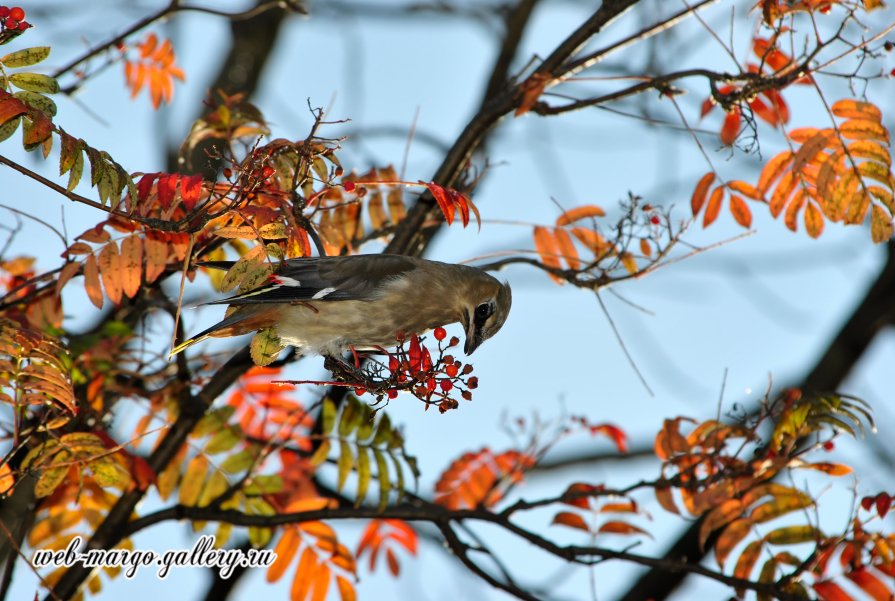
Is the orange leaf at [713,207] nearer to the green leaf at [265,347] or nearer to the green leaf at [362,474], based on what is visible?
the green leaf at [362,474]

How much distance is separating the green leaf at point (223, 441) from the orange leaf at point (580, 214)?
68.1 inches

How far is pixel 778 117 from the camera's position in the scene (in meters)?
3.82

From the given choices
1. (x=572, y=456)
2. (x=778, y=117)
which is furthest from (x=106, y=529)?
(x=572, y=456)

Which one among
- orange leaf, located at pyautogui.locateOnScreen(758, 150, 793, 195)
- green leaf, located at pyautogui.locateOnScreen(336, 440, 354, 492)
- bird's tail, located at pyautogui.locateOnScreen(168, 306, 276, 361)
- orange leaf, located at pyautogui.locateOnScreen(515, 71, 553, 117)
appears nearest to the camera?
bird's tail, located at pyautogui.locateOnScreen(168, 306, 276, 361)

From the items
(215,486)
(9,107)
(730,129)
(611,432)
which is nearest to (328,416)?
(215,486)

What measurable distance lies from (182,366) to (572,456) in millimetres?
4492

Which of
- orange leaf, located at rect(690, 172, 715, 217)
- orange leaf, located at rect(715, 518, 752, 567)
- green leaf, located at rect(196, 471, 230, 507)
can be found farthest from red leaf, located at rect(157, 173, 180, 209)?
orange leaf, located at rect(715, 518, 752, 567)

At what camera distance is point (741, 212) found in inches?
160

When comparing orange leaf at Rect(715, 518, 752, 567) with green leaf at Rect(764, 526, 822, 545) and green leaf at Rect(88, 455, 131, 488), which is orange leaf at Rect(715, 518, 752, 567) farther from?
green leaf at Rect(88, 455, 131, 488)

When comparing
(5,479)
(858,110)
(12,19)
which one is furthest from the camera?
(858,110)

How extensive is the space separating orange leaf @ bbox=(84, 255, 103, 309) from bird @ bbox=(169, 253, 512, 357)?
36cm

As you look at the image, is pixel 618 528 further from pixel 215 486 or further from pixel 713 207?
pixel 215 486

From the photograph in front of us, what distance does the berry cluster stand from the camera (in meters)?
2.67

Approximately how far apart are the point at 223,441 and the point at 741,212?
2.46m
